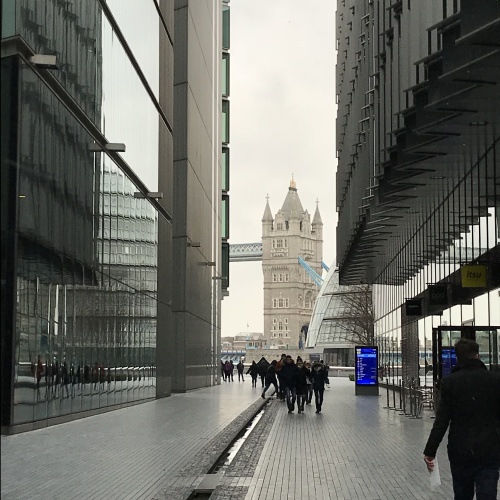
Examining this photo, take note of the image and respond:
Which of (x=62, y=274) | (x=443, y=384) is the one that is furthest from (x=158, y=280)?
(x=443, y=384)

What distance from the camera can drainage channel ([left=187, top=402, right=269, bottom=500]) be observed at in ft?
35.6

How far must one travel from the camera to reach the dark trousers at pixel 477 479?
675cm

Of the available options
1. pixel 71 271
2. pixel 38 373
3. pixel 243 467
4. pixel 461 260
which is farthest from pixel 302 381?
pixel 243 467

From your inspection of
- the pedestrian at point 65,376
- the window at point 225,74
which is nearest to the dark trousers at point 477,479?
the pedestrian at point 65,376

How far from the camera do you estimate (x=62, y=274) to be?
21.1 metres

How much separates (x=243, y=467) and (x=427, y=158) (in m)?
8.16

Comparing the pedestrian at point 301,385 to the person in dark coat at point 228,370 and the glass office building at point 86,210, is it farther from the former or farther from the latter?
the person in dark coat at point 228,370

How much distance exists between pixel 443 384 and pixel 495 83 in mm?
7028

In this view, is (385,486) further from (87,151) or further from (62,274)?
(87,151)

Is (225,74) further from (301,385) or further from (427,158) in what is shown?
(427,158)

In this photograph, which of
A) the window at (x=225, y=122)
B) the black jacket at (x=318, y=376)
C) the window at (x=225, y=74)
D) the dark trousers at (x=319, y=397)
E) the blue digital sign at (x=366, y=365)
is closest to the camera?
the dark trousers at (x=319, y=397)

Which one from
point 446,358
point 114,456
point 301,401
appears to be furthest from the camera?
point 301,401

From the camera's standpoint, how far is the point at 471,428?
22.5 ft

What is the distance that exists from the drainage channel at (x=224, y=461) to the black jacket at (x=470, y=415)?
402 centimetres
